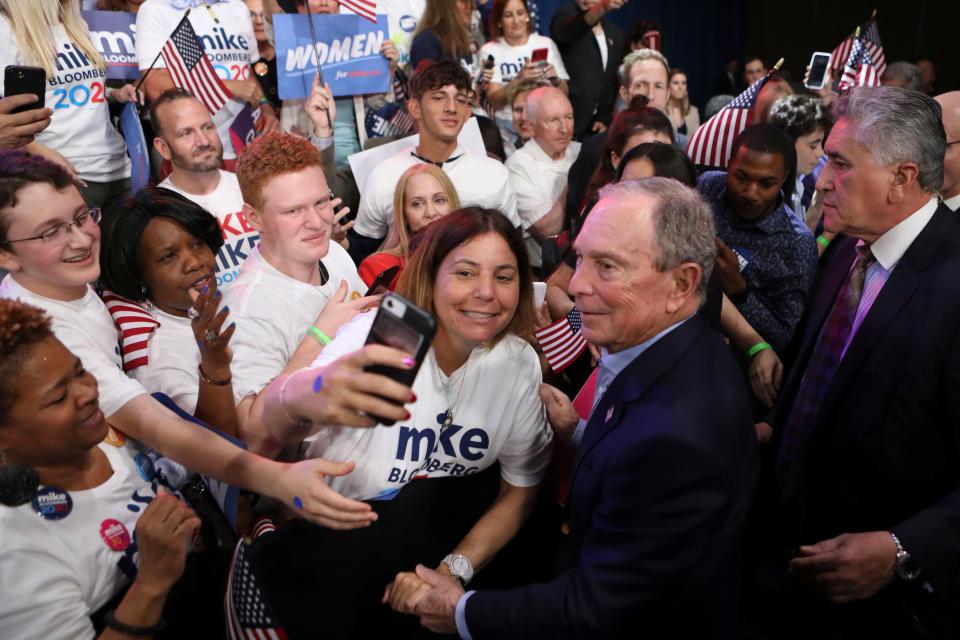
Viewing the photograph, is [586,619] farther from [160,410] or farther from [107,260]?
[107,260]

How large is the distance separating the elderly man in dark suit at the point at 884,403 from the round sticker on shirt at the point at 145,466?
6.07ft

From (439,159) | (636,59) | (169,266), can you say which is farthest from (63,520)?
(636,59)

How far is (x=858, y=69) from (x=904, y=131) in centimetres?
447

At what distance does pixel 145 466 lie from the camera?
6.84 feet

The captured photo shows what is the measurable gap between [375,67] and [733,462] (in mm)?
4028

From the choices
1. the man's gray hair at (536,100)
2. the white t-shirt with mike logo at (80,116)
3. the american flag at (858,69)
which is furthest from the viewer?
the american flag at (858,69)

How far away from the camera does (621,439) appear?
177 centimetres

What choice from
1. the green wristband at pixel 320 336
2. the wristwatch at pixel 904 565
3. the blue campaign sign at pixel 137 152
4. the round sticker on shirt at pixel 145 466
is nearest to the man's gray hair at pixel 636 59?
the blue campaign sign at pixel 137 152

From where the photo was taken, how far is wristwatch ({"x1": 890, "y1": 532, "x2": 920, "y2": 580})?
200cm

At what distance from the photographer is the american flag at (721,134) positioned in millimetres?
4770

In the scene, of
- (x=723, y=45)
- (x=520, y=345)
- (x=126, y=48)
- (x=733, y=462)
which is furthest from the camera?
(x=723, y=45)

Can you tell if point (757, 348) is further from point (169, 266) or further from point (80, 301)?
point (80, 301)

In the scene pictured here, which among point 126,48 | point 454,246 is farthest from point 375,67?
point 454,246

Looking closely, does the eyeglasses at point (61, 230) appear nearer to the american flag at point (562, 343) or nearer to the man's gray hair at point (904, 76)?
the american flag at point (562, 343)
